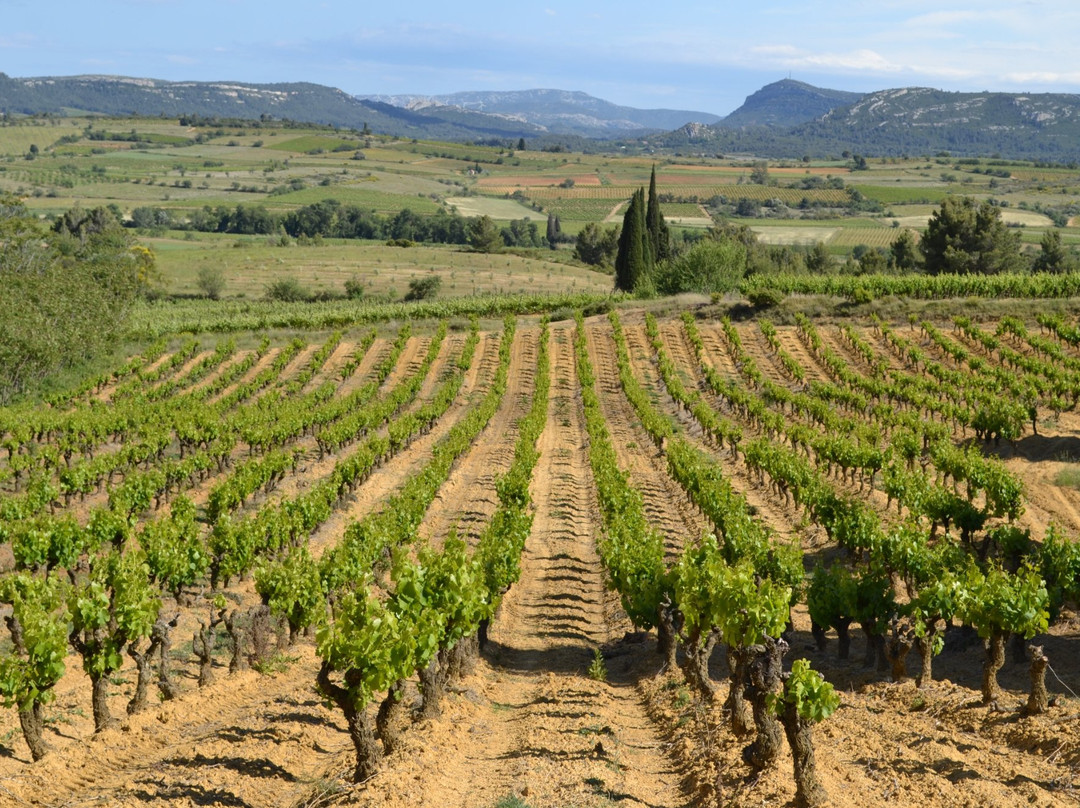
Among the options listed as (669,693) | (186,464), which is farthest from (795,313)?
(669,693)

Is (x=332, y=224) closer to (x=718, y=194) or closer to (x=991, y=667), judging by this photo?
(x=718, y=194)

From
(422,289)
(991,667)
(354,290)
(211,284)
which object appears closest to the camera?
(991,667)

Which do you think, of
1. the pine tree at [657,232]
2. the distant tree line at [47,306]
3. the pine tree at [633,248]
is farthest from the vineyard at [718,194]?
the distant tree line at [47,306]

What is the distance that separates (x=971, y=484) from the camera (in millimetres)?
24000

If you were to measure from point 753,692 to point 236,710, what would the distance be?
732 cm

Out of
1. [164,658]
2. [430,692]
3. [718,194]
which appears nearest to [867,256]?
[430,692]

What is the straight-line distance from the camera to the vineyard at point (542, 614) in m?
11.2

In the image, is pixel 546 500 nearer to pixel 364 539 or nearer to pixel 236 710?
pixel 364 539

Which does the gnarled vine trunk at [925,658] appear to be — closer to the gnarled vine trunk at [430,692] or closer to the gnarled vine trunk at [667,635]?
the gnarled vine trunk at [667,635]

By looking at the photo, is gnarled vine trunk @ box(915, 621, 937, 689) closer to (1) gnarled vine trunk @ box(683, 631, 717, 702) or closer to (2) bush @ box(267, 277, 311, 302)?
(1) gnarled vine trunk @ box(683, 631, 717, 702)

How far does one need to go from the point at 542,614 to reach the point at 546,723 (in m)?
6.55

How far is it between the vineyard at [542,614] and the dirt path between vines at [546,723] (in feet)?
Answer: 0.20

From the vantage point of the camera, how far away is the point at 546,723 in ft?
44.4

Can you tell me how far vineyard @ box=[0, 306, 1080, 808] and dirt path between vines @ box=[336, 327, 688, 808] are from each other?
62 millimetres
